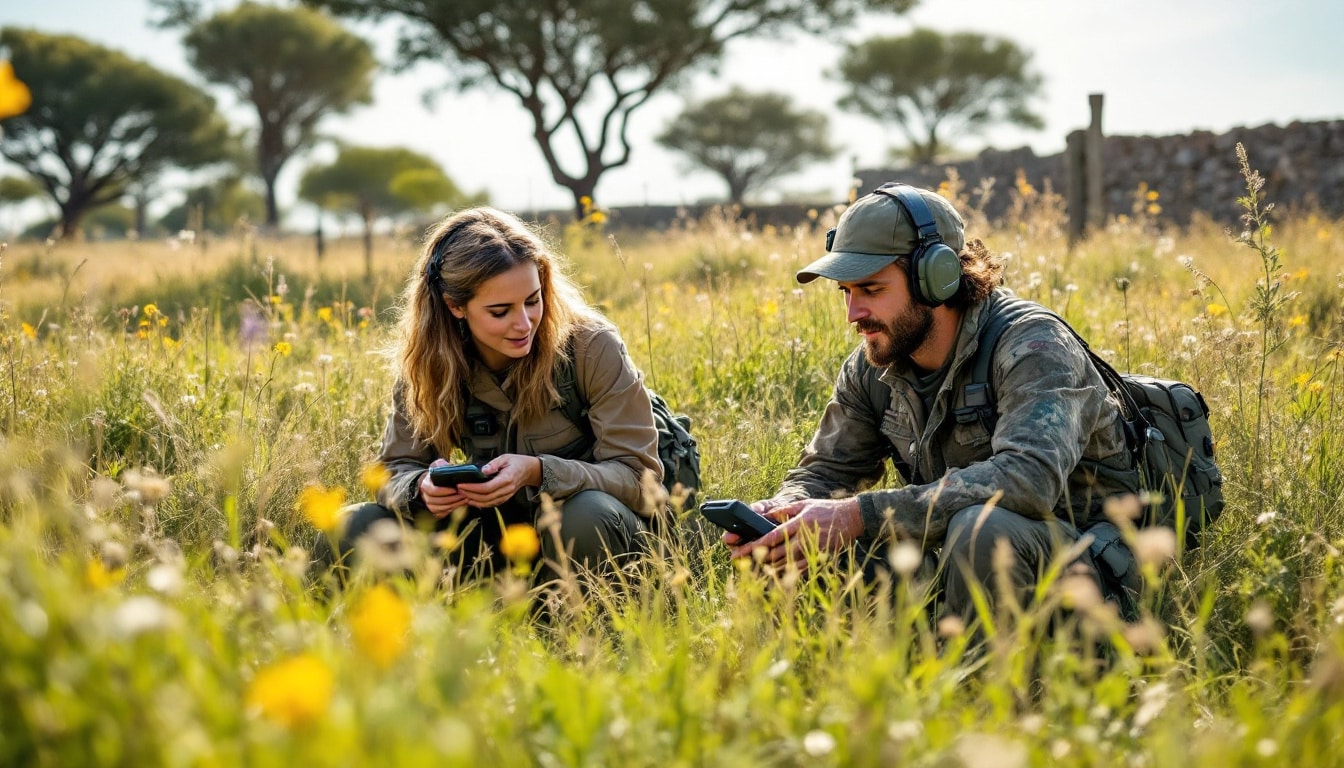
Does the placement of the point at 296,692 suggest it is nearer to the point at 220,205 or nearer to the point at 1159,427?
the point at 1159,427

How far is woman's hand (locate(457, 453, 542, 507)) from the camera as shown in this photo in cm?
340

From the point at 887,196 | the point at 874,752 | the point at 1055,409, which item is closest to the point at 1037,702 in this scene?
the point at 1055,409

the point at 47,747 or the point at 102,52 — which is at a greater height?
the point at 102,52

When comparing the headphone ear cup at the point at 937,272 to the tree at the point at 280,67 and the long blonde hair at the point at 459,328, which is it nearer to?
the long blonde hair at the point at 459,328

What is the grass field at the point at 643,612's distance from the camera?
149 centimetres

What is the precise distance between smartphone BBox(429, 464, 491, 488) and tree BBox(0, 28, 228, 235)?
36.1 meters

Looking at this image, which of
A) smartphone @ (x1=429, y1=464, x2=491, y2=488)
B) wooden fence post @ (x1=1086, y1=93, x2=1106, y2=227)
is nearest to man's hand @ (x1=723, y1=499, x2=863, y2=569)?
smartphone @ (x1=429, y1=464, x2=491, y2=488)

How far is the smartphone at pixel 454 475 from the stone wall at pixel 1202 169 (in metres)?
11.9

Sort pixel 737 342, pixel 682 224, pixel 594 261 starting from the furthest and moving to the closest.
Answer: pixel 682 224 → pixel 594 261 → pixel 737 342

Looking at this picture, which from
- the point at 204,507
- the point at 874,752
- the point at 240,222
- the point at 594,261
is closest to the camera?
the point at 874,752

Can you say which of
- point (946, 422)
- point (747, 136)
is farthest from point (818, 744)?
point (747, 136)

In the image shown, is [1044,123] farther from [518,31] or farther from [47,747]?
[47,747]

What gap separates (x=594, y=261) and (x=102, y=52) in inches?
1279

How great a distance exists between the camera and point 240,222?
21.5 ft
